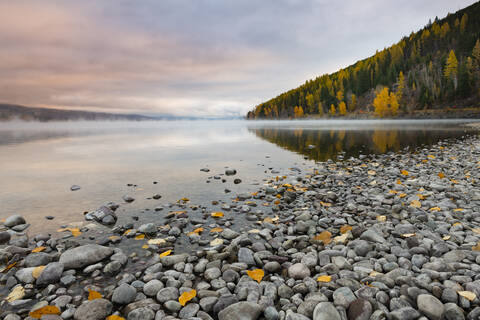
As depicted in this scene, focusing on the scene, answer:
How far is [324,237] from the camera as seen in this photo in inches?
217

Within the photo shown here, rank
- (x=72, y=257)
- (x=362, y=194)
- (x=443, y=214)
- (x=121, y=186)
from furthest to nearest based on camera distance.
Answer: (x=121, y=186) → (x=362, y=194) → (x=443, y=214) → (x=72, y=257)

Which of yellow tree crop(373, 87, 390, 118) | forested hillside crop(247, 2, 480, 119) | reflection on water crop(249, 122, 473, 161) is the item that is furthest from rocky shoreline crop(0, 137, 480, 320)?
forested hillside crop(247, 2, 480, 119)

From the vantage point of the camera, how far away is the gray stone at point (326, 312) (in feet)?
10.1

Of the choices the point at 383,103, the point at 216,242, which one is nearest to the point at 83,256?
the point at 216,242

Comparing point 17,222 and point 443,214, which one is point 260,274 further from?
point 17,222

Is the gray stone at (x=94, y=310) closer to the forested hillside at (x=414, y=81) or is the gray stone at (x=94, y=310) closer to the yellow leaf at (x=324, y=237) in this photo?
the yellow leaf at (x=324, y=237)

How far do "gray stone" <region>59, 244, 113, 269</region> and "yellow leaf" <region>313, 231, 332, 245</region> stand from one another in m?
4.36

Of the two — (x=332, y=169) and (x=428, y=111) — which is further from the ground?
(x=428, y=111)

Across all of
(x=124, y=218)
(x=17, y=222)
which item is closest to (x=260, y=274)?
(x=124, y=218)

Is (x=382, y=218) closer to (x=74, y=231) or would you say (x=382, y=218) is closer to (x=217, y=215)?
(x=217, y=215)

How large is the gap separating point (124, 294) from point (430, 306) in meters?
4.17

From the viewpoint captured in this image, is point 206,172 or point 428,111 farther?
point 428,111

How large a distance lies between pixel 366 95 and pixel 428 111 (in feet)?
209

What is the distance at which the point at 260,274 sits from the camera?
13.7 feet
